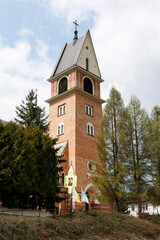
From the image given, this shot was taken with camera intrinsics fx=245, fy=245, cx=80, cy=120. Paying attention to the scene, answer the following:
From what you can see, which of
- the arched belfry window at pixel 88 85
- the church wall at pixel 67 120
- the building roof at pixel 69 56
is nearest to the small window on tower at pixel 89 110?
the arched belfry window at pixel 88 85

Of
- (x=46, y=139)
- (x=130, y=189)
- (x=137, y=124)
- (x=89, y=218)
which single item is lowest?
(x=89, y=218)

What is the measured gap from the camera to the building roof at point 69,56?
34344 mm

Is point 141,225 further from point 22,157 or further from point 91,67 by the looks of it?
point 91,67

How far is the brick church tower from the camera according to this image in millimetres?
28328

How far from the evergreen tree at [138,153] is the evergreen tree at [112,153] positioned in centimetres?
77

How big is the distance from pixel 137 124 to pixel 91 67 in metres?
16.1

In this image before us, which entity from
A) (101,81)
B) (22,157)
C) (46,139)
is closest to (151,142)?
(46,139)

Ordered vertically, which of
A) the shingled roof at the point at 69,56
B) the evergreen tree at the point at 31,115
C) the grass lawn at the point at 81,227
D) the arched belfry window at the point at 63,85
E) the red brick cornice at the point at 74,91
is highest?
the shingled roof at the point at 69,56

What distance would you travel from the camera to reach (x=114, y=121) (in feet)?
73.0

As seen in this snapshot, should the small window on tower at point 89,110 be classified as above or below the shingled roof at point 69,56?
below

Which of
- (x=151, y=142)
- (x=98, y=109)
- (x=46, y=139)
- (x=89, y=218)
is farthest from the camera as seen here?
(x=98, y=109)

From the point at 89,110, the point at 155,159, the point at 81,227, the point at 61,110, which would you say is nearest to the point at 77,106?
the point at 89,110

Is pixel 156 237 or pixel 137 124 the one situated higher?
pixel 137 124

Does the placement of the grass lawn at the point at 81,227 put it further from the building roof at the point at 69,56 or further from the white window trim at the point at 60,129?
the building roof at the point at 69,56
